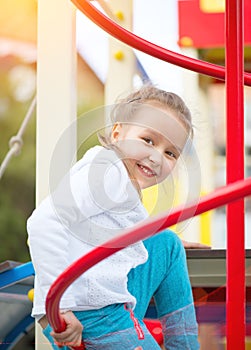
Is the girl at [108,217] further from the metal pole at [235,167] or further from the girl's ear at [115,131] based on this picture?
the metal pole at [235,167]

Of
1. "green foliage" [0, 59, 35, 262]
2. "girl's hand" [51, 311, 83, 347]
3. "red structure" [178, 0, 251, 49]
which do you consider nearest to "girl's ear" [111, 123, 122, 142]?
"girl's hand" [51, 311, 83, 347]

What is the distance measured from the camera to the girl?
4.88 ft

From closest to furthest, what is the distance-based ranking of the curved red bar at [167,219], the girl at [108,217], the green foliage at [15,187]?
the curved red bar at [167,219] → the girl at [108,217] → the green foliage at [15,187]

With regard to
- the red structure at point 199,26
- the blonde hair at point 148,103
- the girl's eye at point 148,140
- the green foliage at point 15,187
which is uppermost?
the red structure at point 199,26

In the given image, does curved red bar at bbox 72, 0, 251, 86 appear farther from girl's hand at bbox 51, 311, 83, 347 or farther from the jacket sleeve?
girl's hand at bbox 51, 311, 83, 347

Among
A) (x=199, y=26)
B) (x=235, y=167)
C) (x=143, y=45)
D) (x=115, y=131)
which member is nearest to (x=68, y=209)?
(x=115, y=131)

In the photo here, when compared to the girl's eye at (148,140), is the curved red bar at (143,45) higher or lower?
higher

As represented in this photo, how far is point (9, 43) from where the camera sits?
8.76 meters

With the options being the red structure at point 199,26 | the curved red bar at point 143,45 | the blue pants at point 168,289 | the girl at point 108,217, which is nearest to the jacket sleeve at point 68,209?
the girl at point 108,217

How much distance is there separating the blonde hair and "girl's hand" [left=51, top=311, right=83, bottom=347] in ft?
0.89

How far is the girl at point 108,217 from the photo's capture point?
149 cm

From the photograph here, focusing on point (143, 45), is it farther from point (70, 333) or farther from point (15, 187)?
point (15, 187)

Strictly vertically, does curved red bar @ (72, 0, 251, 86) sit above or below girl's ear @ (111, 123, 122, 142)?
above

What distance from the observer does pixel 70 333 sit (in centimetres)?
146
